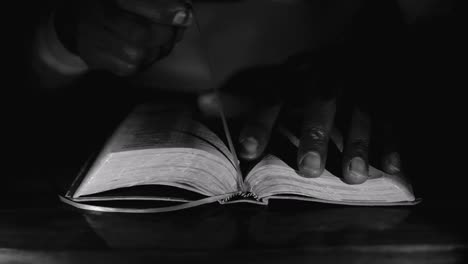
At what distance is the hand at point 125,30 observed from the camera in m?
0.77

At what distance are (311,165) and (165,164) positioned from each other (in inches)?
8.2

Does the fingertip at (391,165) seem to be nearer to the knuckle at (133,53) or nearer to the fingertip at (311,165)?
the fingertip at (311,165)

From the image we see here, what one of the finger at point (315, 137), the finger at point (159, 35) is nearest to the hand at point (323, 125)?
the finger at point (315, 137)

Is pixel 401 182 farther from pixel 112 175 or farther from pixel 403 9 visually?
pixel 403 9

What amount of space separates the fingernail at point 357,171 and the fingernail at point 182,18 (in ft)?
1.23

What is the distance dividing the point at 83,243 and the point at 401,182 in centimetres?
44

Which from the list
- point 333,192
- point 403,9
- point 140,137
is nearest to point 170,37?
point 140,137

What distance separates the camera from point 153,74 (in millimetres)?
1357

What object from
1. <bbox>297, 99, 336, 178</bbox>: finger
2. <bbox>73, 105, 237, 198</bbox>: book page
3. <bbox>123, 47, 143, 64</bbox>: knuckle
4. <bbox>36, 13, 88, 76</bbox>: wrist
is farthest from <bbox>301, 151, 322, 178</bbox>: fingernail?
<bbox>36, 13, 88, 76</bbox>: wrist

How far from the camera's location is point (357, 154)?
24.9 inches

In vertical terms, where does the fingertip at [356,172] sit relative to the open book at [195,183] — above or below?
above

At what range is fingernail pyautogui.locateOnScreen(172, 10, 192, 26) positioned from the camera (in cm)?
75

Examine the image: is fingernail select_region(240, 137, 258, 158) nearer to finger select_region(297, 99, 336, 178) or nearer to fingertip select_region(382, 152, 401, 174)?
finger select_region(297, 99, 336, 178)

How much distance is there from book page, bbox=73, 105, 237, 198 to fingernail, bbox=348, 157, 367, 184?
0.16 metres
